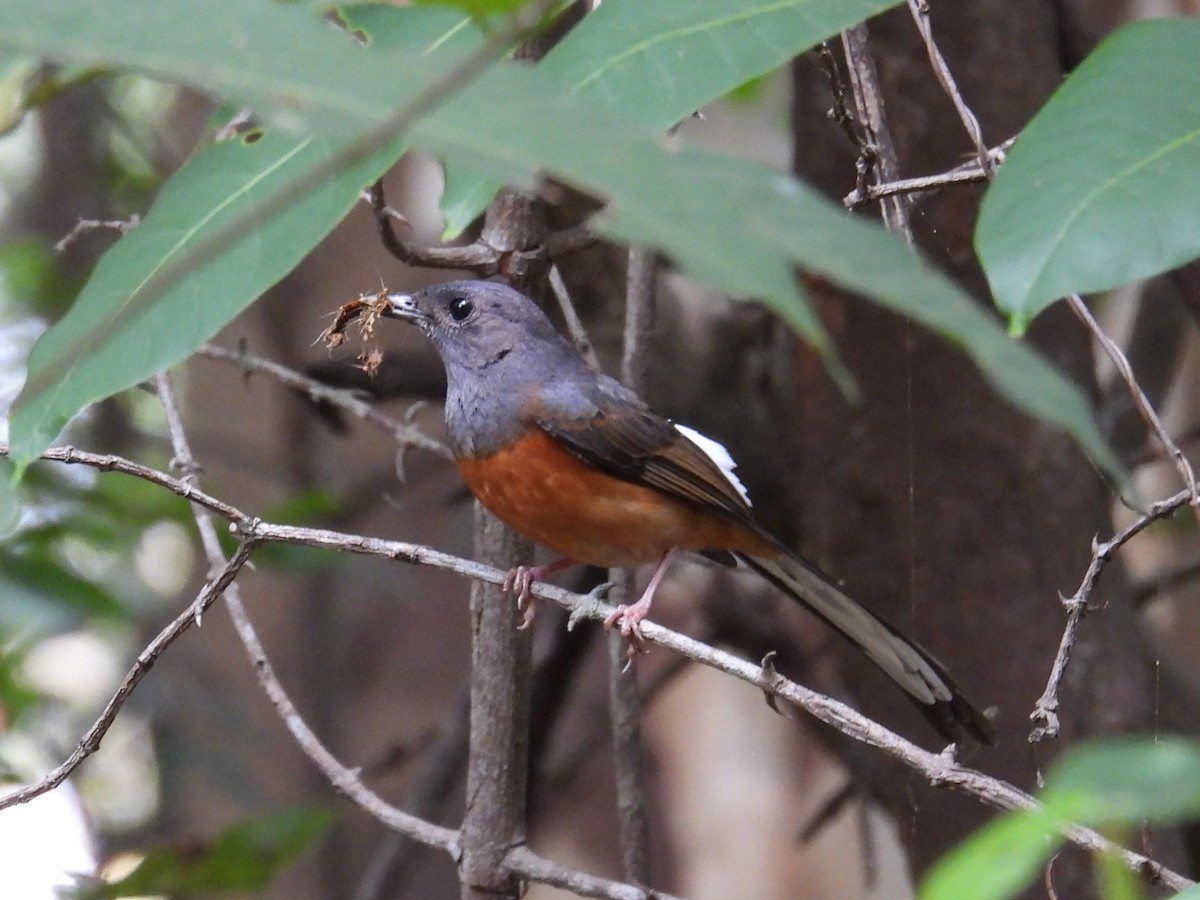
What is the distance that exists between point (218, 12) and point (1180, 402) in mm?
7308

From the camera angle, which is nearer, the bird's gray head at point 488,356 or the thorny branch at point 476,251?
the thorny branch at point 476,251

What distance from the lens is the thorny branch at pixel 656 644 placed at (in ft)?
6.15

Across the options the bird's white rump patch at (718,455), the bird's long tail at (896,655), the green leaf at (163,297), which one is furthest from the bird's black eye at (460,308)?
the green leaf at (163,297)

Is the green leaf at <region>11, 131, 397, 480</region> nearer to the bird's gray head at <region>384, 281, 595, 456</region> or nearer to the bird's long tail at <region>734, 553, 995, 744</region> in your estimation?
the bird's gray head at <region>384, 281, 595, 456</region>

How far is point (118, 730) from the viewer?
6219 mm

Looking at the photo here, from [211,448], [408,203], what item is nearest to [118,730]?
[211,448]

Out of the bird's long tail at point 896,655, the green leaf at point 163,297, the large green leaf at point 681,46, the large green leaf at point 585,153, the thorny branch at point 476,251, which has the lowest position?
the bird's long tail at point 896,655

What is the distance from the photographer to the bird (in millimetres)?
3357

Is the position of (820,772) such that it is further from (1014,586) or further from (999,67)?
(999,67)

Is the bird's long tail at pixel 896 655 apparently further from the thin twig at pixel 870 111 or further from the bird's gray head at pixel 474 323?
the thin twig at pixel 870 111

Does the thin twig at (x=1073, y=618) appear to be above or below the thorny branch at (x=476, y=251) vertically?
below

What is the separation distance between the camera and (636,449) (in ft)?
12.0

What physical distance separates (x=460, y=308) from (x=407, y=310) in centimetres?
17

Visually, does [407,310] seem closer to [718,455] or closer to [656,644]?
[718,455]
